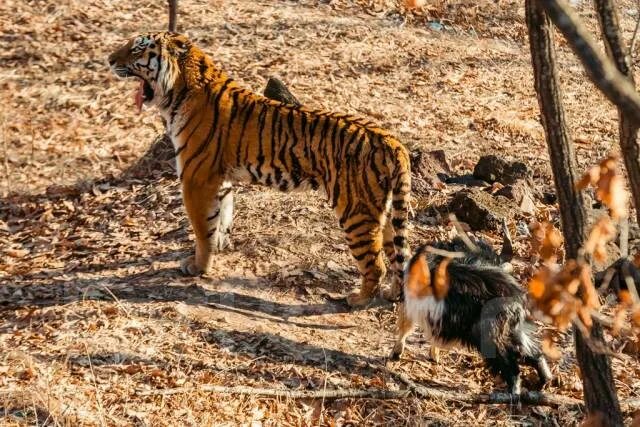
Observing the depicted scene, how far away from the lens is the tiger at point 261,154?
5.84 meters

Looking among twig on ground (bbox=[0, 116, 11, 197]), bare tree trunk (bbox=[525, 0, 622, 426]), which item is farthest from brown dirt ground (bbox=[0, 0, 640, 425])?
bare tree trunk (bbox=[525, 0, 622, 426])

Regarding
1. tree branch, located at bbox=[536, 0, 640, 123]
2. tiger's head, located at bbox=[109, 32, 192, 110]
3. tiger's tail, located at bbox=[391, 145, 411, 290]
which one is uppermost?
tree branch, located at bbox=[536, 0, 640, 123]

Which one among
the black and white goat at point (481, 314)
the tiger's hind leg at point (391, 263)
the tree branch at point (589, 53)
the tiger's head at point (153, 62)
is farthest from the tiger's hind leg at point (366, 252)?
the tree branch at point (589, 53)

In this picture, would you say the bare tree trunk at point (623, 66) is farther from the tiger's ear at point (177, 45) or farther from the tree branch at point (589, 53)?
the tiger's ear at point (177, 45)

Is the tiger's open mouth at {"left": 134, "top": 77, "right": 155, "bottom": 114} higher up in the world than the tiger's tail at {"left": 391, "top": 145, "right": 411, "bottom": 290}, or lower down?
higher up

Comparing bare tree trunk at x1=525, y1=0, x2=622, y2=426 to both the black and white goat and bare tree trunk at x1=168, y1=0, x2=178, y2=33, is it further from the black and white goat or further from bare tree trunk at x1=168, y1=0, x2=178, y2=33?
bare tree trunk at x1=168, y1=0, x2=178, y2=33

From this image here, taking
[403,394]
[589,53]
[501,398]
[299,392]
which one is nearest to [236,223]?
[299,392]

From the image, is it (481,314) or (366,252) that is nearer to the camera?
(481,314)

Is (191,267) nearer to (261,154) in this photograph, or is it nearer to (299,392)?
(261,154)

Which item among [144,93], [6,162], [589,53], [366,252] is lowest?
[6,162]

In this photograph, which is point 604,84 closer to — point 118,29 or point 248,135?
point 248,135

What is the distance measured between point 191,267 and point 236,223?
2.71ft

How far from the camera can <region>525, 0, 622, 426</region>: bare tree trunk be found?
12.6ft

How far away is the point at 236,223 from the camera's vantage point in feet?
23.2
